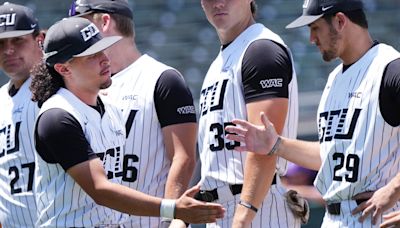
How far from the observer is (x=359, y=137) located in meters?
4.64

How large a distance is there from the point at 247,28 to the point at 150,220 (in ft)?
3.53

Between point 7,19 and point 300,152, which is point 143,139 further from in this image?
point 7,19

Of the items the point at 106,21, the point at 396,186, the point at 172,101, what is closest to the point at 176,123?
the point at 172,101

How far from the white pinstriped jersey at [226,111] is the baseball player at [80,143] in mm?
411

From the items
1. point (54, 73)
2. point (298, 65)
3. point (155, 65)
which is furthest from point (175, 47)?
point (54, 73)

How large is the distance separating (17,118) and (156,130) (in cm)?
74

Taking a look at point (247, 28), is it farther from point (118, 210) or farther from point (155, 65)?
A: point (118, 210)

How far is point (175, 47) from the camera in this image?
928 centimetres

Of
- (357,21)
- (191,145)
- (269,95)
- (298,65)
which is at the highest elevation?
(357,21)

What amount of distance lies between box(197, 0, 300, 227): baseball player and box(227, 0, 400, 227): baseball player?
14cm

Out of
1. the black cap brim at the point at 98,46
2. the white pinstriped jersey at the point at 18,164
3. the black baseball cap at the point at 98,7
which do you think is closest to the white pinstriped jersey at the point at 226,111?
the black cap brim at the point at 98,46

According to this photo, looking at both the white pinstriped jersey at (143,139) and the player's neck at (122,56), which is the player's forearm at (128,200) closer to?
the white pinstriped jersey at (143,139)

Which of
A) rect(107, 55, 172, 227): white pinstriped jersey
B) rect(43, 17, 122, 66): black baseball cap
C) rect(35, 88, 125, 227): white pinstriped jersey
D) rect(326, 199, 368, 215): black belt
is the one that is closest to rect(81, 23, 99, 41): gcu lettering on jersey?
rect(43, 17, 122, 66): black baseball cap

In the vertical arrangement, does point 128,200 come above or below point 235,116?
below
